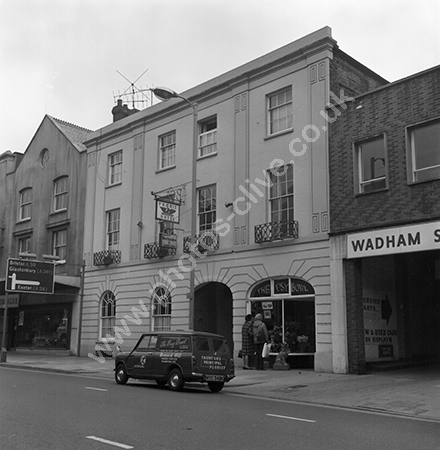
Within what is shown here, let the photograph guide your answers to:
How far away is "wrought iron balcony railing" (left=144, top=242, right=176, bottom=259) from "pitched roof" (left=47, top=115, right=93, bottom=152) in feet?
26.6

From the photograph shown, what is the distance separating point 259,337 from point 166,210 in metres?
5.81

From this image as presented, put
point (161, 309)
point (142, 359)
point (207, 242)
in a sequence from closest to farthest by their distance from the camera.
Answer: point (142, 359), point (207, 242), point (161, 309)

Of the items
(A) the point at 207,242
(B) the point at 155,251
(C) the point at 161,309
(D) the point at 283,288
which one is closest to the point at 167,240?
(A) the point at 207,242

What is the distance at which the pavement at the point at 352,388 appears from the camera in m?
11.8

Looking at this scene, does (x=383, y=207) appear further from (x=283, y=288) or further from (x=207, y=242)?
(x=207, y=242)

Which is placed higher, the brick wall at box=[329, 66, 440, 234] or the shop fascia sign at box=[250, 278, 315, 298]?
Answer: the brick wall at box=[329, 66, 440, 234]

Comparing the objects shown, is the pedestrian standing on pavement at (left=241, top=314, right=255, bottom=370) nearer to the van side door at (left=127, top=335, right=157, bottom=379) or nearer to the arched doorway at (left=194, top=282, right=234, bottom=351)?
the arched doorway at (left=194, top=282, right=234, bottom=351)

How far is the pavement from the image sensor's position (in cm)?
→ 1184

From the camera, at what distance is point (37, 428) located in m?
8.36

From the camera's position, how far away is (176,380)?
1388 centimetres

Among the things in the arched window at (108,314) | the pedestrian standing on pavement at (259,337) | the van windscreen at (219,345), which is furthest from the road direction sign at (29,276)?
the van windscreen at (219,345)

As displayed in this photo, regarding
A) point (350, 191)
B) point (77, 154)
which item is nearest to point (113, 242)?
point (77, 154)

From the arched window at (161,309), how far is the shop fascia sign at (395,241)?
9185 mm

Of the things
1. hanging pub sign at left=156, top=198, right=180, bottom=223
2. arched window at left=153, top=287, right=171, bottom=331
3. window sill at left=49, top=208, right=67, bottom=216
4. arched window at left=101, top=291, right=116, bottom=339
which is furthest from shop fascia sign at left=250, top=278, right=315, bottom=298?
window sill at left=49, top=208, right=67, bottom=216
